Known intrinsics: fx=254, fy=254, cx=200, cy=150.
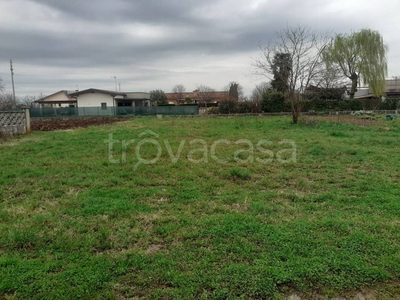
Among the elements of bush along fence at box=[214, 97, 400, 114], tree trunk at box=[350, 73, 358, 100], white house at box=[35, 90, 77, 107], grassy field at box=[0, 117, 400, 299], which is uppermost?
white house at box=[35, 90, 77, 107]

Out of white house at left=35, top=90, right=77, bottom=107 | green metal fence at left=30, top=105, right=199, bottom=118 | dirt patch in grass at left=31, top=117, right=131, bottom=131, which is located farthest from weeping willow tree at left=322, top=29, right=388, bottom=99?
white house at left=35, top=90, right=77, bottom=107

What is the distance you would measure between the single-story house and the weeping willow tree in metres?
24.6

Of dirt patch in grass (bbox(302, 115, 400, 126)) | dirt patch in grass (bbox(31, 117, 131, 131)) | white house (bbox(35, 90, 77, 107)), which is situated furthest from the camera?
white house (bbox(35, 90, 77, 107))

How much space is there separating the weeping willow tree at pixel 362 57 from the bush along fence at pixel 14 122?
2771cm

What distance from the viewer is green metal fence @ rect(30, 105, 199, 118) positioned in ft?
86.8

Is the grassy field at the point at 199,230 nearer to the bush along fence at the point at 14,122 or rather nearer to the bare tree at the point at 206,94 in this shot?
the bush along fence at the point at 14,122

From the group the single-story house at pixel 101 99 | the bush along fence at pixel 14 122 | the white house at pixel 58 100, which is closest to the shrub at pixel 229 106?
the single-story house at pixel 101 99

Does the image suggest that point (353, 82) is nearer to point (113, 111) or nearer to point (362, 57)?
point (362, 57)

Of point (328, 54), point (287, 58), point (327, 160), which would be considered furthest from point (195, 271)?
point (328, 54)

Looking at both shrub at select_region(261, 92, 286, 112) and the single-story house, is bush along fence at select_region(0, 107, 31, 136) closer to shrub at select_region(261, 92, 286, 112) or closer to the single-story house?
the single-story house

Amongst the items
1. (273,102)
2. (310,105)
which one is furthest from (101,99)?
(310,105)

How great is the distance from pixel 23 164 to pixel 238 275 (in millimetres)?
5591

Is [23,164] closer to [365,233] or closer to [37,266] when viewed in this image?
[37,266]

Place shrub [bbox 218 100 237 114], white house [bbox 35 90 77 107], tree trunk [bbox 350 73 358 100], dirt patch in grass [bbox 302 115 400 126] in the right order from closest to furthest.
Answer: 1. dirt patch in grass [bbox 302 115 400 126]
2. shrub [bbox 218 100 237 114]
3. tree trunk [bbox 350 73 358 100]
4. white house [bbox 35 90 77 107]
